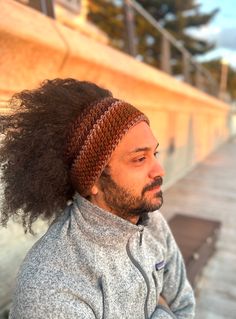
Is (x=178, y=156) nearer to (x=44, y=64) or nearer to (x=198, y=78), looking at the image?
(x=198, y=78)

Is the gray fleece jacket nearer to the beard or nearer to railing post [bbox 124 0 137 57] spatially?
the beard

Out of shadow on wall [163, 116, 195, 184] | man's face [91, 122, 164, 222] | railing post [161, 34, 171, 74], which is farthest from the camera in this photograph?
shadow on wall [163, 116, 195, 184]

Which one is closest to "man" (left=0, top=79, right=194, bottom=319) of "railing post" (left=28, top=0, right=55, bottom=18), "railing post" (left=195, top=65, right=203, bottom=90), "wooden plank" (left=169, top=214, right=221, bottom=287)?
"railing post" (left=28, top=0, right=55, bottom=18)

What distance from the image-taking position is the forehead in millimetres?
1678

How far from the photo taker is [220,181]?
952 centimetres

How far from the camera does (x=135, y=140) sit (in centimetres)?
170

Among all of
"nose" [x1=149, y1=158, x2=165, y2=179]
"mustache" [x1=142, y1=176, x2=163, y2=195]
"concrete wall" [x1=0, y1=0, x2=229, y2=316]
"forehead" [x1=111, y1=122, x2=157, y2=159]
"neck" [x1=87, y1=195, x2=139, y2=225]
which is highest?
"concrete wall" [x1=0, y1=0, x2=229, y2=316]

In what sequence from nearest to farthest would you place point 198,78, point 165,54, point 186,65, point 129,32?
point 129,32 → point 165,54 → point 186,65 → point 198,78

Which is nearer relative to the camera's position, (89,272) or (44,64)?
(89,272)

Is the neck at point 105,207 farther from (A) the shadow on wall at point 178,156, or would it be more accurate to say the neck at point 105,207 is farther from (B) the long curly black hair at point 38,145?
(A) the shadow on wall at point 178,156

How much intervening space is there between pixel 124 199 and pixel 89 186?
16 cm

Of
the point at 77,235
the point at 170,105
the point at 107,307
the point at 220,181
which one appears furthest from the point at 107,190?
the point at 220,181

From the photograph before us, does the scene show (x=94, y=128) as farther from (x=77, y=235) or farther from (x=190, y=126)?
(x=190, y=126)

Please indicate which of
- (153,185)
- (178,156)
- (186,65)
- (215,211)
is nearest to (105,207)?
(153,185)
